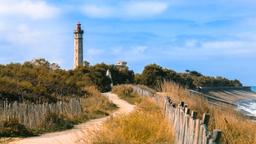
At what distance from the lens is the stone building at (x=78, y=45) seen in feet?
365

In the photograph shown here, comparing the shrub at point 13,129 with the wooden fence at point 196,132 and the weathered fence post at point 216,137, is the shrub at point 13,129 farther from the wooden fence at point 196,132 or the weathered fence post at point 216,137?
the weathered fence post at point 216,137

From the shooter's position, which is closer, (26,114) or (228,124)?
(228,124)

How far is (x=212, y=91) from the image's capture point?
99.6 m

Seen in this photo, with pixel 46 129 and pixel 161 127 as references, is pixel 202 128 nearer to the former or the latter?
pixel 161 127

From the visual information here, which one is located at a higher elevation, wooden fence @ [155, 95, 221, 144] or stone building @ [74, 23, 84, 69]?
stone building @ [74, 23, 84, 69]

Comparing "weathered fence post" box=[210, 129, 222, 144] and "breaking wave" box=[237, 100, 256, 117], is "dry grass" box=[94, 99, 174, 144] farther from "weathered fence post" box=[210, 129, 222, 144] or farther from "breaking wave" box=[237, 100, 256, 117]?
"breaking wave" box=[237, 100, 256, 117]

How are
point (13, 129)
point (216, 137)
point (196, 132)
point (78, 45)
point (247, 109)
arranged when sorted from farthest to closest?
point (78, 45) → point (247, 109) → point (13, 129) → point (196, 132) → point (216, 137)

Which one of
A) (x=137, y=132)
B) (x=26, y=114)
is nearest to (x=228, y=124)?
(x=137, y=132)

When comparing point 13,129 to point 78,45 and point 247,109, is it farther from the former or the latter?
point 78,45

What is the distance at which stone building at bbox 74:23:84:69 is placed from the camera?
4382 inches

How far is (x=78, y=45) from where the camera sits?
113 metres

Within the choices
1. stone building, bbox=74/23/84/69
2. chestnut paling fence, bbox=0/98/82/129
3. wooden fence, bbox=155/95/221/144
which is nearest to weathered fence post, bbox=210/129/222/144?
wooden fence, bbox=155/95/221/144

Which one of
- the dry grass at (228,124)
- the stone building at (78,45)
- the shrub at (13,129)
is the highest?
the stone building at (78,45)

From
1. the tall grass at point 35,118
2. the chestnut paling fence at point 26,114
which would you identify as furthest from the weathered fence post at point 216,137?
the chestnut paling fence at point 26,114
